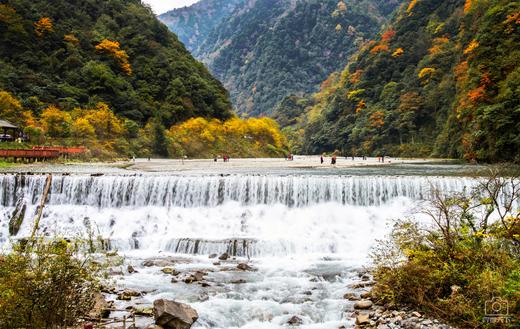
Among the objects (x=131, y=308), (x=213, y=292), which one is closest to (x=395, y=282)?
(x=213, y=292)

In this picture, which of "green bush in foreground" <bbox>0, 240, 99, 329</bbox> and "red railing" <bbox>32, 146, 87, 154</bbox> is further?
"red railing" <bbox>32, 146, 87, 154</bbox>

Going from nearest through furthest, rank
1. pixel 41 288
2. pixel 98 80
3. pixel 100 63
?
pixel 41 288, pixel 98 80, pixel 100 63

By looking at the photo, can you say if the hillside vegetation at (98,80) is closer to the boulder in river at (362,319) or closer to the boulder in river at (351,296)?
the boulder in river at (351,296)

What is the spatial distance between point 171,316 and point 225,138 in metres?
48.5

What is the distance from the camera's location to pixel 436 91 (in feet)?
173

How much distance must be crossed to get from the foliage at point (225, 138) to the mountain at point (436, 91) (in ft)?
46.5

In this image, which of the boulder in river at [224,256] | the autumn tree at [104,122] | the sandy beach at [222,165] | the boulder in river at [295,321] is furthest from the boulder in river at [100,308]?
the autumn tree at [104,122]

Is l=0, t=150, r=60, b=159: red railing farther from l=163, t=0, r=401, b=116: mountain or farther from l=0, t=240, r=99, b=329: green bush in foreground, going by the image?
l=163, t=0, r=401, b=116: mountain

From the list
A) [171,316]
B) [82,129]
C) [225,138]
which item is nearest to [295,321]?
[171,316]

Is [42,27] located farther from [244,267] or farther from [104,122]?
[244,267]

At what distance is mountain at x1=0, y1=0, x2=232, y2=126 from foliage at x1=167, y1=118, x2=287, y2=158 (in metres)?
2.94

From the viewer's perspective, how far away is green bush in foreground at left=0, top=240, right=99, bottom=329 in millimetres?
5547

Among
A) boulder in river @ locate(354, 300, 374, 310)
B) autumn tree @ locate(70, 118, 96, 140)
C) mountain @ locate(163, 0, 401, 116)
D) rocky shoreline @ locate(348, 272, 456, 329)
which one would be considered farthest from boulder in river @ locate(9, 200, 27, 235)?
mountain @ locate(163, 0, 401, 116)

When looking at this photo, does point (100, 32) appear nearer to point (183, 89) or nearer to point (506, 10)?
point (183, 89)
